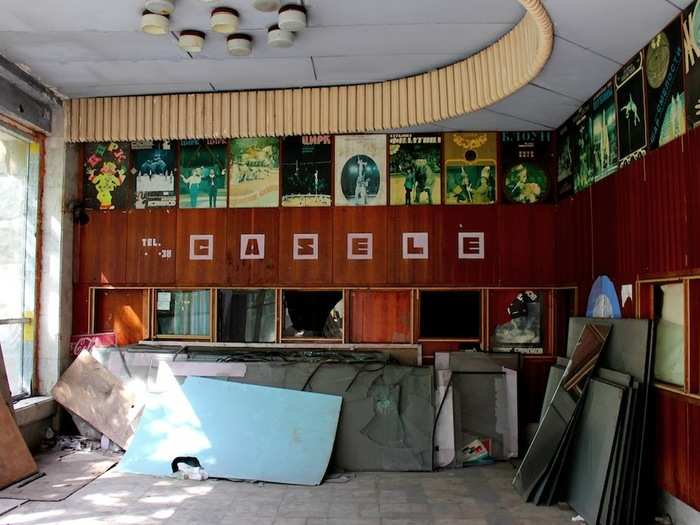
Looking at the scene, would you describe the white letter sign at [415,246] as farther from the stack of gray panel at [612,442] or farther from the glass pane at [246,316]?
the stack of gray panel at [612,442]

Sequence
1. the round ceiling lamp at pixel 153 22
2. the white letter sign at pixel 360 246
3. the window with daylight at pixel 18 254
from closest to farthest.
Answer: the round ceiling lamp at pixel 153 22 → the window with daylight at pixel 18 254 → the white letter sign at pixel 360 246

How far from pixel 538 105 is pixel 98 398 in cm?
583

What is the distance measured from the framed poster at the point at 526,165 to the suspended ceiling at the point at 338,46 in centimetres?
23

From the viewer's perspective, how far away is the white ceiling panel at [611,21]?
164 inches

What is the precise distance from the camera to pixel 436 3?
4.71m

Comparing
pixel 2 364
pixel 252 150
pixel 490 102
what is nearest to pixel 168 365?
pixel 2 364

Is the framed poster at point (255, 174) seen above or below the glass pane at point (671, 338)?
above

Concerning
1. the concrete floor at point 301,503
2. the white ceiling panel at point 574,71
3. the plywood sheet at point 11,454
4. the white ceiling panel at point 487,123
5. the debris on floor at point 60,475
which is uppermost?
the white ceiling panel at point 574,71

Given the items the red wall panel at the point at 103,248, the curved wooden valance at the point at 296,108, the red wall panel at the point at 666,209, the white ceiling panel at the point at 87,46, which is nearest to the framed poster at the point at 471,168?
the curved wooden valance at the point at 296,108

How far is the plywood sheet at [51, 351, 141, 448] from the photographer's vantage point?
21.7 ft

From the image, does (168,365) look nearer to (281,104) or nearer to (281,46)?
(281,104)

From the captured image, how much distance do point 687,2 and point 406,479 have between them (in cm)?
462

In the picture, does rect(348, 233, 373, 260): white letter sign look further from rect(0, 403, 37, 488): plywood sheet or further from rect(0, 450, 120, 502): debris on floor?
rect(0, 403, 37, 488): plywood sheet

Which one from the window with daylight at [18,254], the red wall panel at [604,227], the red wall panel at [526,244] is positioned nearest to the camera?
the red wall panel at [604,227]
